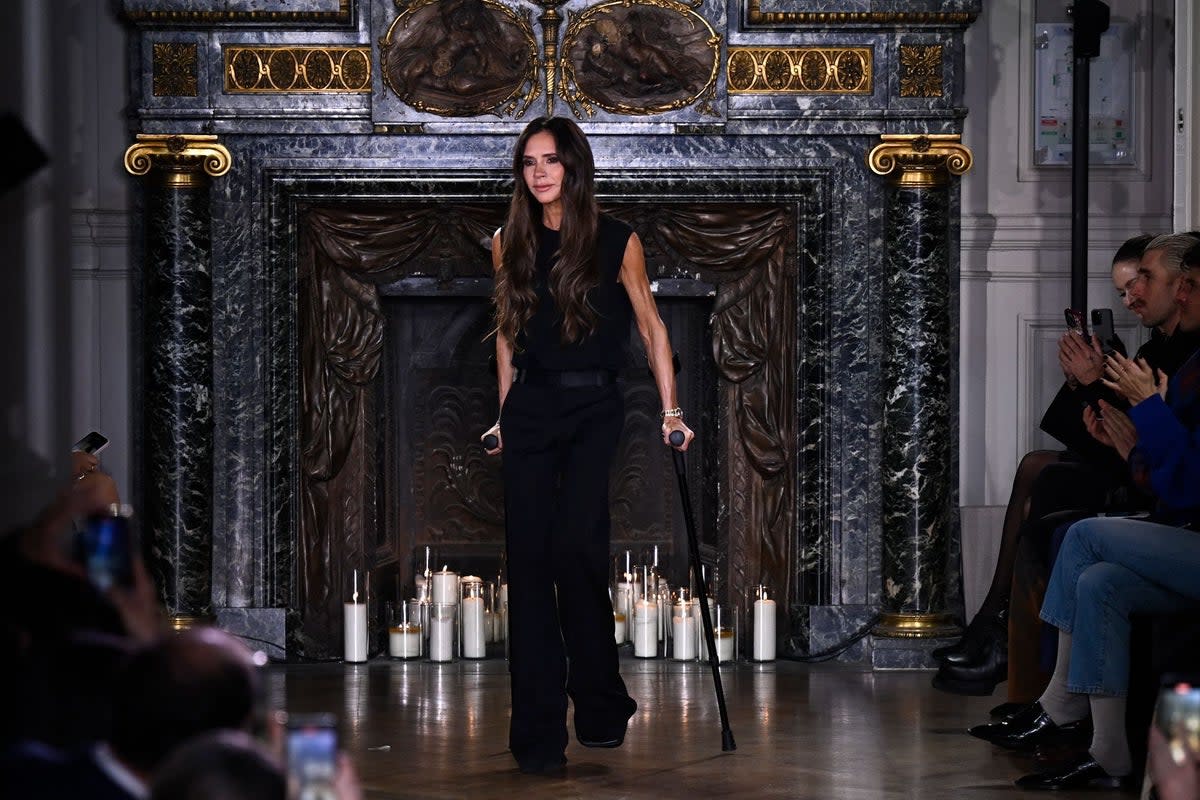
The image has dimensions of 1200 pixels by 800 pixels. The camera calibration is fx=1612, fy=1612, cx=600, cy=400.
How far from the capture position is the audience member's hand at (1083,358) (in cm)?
428

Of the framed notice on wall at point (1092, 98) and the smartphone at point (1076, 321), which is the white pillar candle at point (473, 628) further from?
the framed notice on wall at point (1092, 98)

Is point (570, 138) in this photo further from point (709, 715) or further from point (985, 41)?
point (985, 41)

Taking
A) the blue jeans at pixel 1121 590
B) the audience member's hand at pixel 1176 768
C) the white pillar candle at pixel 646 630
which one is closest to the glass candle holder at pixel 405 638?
the white pillar candle at pixel 646 630

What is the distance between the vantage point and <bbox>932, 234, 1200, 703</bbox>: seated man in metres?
4.20

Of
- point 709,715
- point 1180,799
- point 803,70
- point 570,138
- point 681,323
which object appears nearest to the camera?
point 1180,799

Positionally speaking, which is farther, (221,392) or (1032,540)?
(221,392)

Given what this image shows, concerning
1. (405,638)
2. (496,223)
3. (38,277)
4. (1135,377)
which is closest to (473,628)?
(405,638)

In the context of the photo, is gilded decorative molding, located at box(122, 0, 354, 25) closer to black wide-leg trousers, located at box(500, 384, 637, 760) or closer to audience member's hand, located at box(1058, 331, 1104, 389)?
black wide-leg trousers, located at box(500, 384, 637, 760)

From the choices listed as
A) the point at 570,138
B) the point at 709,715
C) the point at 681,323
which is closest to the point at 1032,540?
the point at 709,715

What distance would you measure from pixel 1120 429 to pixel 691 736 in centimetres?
138

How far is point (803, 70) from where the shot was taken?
19.1 ft

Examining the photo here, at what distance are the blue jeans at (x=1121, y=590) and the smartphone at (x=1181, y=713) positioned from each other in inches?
84.7

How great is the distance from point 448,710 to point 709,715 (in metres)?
0.78

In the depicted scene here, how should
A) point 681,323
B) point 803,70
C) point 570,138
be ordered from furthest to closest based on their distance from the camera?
point 681,323, point 803,70, point 570,138
